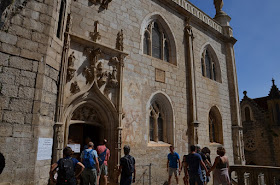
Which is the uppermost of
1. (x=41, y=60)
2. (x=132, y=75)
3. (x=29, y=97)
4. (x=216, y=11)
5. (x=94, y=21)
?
(x=216, y=11)

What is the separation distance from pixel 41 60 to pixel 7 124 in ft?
5.24

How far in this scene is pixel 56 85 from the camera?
5816mm

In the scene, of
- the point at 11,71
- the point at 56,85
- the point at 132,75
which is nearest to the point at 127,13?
the point at 132,75

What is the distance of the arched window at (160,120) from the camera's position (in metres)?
8.72

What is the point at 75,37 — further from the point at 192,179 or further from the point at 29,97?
the point at 192,179

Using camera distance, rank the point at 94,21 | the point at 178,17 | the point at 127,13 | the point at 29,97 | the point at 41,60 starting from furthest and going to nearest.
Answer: the point at 178,17, the point at 127,13, the point at 94,21, the point at 41,60, the point at 29,97

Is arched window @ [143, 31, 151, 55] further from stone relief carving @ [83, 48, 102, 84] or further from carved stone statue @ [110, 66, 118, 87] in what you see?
stone relief carving @ [83, 48, 102, 84]

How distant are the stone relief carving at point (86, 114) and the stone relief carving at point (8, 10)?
2988 mm

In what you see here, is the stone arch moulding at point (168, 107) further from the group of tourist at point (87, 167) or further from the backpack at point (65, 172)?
the backpack at point (65, 172)

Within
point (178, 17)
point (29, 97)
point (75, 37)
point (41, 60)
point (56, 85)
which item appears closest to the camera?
point (29, 97)

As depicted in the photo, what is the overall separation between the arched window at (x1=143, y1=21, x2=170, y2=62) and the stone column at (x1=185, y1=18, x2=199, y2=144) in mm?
1131

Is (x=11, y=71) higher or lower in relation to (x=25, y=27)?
lower

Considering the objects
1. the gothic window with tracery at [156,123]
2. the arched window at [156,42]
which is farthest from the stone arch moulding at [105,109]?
the arched window at [156,42]

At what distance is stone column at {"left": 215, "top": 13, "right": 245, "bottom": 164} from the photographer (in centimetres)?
1216
